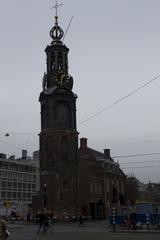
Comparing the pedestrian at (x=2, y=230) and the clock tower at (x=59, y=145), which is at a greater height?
the clock tower at (x=59, y=145)

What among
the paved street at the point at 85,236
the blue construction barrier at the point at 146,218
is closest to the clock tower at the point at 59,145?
the blue construction barrier at the point at 146,218

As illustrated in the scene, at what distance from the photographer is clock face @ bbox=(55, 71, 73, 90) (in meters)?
88.5

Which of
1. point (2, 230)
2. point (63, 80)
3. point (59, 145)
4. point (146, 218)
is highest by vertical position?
point (63, 80)

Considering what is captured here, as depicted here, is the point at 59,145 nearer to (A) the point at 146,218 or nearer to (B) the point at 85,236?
(A) the point at 146,218

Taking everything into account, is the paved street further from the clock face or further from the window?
the clock face

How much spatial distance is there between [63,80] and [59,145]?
12051 mm

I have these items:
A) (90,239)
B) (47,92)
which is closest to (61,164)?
(47,92)

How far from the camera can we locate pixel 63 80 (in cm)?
8894

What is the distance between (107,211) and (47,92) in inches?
1338

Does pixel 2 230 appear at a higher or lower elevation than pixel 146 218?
lower

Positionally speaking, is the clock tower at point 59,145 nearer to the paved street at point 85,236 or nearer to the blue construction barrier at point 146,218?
the blue construction barrier at point 146,218

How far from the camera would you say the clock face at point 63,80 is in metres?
88.5

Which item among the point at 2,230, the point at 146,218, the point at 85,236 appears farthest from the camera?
the point at 146,218

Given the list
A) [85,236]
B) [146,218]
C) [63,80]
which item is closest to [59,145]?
[63,80]
